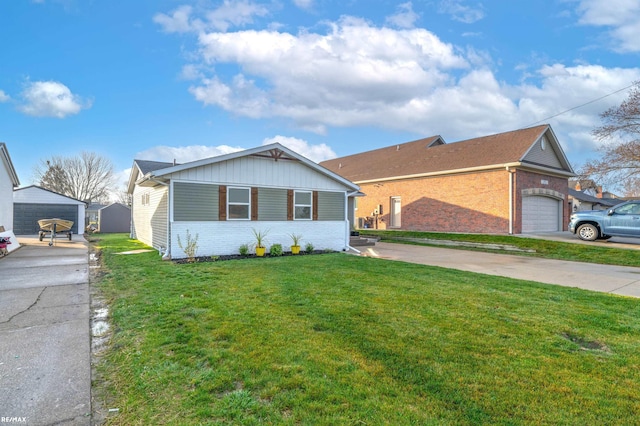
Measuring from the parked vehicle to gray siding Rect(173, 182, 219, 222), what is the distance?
15.0 meters

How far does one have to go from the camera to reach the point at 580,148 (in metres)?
23.6

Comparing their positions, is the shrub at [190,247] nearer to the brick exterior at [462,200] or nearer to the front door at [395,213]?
the brick exterior at [462,200]

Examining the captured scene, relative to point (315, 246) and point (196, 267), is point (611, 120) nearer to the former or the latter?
point (315, 246)

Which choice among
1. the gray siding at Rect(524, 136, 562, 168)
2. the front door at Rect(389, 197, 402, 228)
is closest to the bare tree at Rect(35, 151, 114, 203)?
the front door at Rect(389, 197, 402, 228)

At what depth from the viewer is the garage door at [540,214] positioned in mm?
16609

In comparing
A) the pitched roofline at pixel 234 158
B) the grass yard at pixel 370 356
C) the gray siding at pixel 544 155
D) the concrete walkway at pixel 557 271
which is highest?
the gray siding at pixel 544 155

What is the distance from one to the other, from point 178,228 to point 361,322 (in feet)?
25.2

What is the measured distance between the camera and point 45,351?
3.38m

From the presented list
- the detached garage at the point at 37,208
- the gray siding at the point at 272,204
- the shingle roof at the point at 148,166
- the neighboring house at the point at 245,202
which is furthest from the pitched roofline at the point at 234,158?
the detached garage at the point at 37,208

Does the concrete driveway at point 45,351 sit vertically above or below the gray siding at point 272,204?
below

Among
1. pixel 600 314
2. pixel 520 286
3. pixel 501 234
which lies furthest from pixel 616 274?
pixel 501 234

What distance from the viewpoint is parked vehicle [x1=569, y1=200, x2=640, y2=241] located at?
40.5ft

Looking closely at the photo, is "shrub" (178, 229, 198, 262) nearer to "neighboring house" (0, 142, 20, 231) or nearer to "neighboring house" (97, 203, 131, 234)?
"neighboring house" (0, 142, 20, 231)

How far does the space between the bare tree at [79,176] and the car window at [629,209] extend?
45772 millimetres
